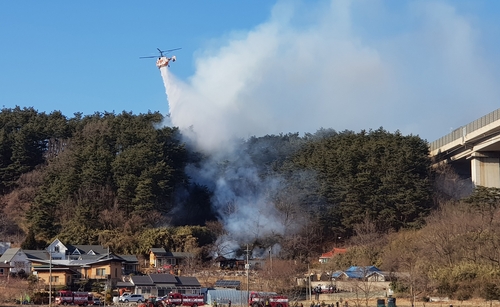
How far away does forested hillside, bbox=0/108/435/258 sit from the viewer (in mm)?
72562

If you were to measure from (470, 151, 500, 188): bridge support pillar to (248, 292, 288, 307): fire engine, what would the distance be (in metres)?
28.6

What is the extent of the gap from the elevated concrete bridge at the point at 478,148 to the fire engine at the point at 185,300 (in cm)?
2807

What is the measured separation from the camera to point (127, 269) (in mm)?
67688

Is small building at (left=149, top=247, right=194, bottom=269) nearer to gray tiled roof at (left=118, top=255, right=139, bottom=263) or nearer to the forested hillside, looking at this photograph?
the forested hillside

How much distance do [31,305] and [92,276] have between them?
15528mm

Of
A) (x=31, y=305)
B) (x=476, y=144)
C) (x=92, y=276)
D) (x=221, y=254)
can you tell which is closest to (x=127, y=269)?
(x=92, y=276)

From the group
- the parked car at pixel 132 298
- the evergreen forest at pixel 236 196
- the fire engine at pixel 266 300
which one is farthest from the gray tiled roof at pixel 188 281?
the evergreen forest at pixel 236 196

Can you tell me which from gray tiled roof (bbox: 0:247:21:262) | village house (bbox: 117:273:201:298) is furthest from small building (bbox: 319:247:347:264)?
gray tiled roof (bbox: 0:247:21:262)

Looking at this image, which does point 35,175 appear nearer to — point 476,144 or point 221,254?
point 221,254

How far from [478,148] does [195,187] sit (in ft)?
92.4

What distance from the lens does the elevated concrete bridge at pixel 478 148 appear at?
68125 millimetres

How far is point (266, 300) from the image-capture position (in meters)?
49.9

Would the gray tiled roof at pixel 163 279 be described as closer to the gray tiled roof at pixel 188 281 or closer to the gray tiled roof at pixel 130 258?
the gray tiled roof at pixel 188 281

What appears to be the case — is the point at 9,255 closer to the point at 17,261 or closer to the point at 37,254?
the point at 17,261
